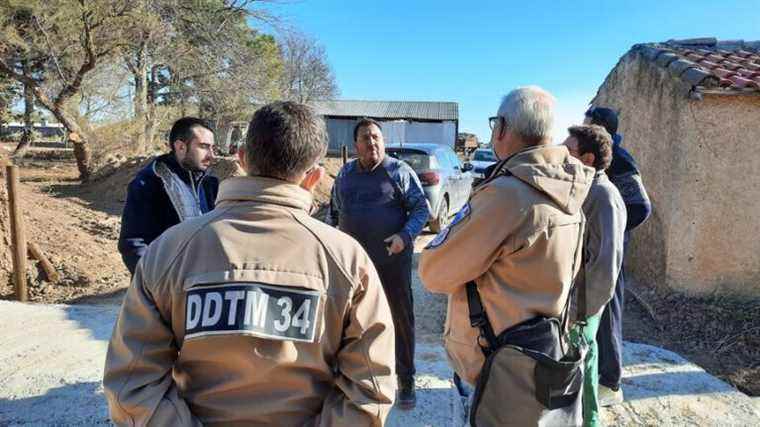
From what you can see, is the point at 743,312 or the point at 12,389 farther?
the point at 743,312

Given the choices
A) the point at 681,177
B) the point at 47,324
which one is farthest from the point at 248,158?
the point at 681,177

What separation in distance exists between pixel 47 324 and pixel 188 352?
3990 millimetres

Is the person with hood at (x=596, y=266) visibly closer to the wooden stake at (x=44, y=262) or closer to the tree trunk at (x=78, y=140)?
the wooden stake at (x=44, y=262)

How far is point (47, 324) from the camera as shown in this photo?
4.37 metres

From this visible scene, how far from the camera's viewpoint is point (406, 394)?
3111 mm

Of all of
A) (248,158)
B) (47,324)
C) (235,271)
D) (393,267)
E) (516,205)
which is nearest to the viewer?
(235,271)

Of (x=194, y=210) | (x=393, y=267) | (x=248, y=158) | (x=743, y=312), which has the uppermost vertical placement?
(x=248, y=158)

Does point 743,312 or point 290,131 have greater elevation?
point 290,131

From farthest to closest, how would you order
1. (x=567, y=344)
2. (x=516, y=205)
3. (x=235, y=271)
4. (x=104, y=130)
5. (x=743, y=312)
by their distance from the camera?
(x=104, y=130)
(x=743, y=312)
(x=567, y=344)
(x=516, y=205)
(x=235, y=271)

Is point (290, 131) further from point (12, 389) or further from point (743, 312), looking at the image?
point (743, 312)

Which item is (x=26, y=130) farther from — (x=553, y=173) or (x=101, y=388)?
(x=553, y=173)

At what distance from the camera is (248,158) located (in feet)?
4.40

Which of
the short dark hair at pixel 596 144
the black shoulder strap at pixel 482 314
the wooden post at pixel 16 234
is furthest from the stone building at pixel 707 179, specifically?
the wooden post at pixel 16 234

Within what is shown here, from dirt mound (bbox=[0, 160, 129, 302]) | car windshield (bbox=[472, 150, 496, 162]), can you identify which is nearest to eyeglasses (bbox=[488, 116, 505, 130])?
dirt mound (bbox=[0, 160, 129, 302])
